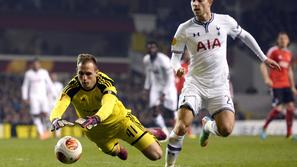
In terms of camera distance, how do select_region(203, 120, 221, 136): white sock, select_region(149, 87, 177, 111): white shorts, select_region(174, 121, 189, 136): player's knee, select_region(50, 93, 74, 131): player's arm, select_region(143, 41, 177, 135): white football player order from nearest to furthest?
select_region(50, 93, 74, 131): player's arm
select_region(174, 121, 189, 136): player's knee
select_region(203, 120, 221, 136): white sock
select_region(143, 41, 177, 135): white football player
select_region(149, 87, 177, 111): white shorts

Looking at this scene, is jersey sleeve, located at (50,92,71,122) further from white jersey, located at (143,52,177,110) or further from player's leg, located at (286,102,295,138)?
white jersey, located at (143,52,177,110)

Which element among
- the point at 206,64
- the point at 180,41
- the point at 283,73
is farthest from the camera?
the point at 283,73

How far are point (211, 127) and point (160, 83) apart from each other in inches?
372

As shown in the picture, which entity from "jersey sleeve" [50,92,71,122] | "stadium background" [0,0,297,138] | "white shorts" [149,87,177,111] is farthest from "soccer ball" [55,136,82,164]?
"stadium background" [0,0,297,138]

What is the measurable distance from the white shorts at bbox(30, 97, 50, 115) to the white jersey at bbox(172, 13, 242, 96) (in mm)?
12972

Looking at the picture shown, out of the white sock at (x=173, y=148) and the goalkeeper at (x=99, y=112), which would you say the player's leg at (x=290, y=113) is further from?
the white sock at (x=173, y=148)

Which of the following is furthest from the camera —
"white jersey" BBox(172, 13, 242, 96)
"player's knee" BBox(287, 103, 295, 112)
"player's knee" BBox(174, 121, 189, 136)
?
"player's knee" BBox(287, 103, 295, 112)

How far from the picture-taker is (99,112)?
9.07 metres

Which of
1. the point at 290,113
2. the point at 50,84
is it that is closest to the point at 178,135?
the point at 290,113

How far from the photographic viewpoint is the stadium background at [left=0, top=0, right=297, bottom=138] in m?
35.4

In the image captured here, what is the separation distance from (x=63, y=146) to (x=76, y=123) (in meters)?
0.68

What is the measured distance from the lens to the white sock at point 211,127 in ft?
35.2

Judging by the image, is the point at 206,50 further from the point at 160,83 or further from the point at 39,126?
the point at 39,126

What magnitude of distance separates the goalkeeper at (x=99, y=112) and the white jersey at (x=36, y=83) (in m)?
12.1
